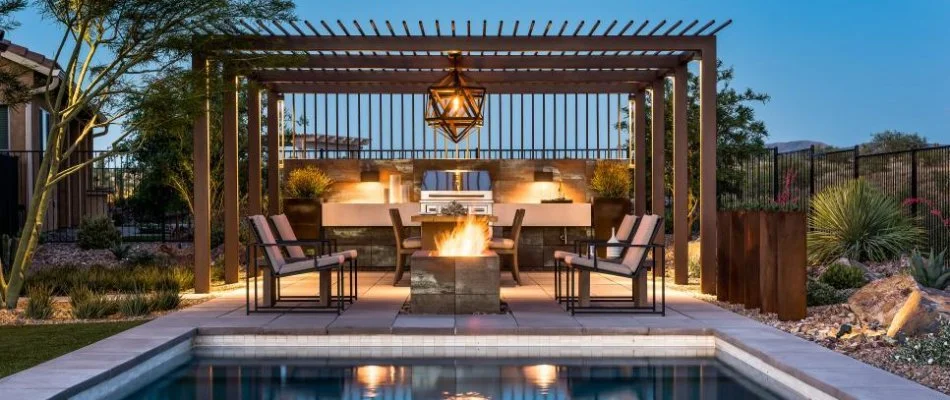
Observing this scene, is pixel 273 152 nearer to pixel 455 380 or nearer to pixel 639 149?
pixel 639 149

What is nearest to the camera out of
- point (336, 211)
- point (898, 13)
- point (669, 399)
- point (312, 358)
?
point (669, 399)

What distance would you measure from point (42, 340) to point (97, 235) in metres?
10.0

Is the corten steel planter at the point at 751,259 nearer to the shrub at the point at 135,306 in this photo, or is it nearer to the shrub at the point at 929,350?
the shrub at the point at 929,350

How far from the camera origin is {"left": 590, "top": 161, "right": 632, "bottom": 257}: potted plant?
48.9 feet

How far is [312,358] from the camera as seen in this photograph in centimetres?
685

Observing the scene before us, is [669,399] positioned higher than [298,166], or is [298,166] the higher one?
[298,166]

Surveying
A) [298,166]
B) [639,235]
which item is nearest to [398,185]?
[298,166]

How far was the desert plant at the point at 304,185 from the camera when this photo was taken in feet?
49.6

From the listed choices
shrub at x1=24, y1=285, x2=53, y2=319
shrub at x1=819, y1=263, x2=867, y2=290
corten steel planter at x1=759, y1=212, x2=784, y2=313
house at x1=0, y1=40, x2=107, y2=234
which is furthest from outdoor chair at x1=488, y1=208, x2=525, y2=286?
house at x1=0, y1=40, x2=107, y2=234

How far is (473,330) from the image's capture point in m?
7.19

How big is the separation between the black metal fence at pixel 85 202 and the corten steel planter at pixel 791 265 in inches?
453

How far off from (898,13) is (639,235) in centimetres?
2631

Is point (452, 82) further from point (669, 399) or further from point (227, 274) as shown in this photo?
point (669, 399)

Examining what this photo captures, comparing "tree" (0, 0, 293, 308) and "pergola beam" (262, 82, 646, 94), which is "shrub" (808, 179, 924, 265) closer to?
"pergola beam" (262, 82, 646, 94)
